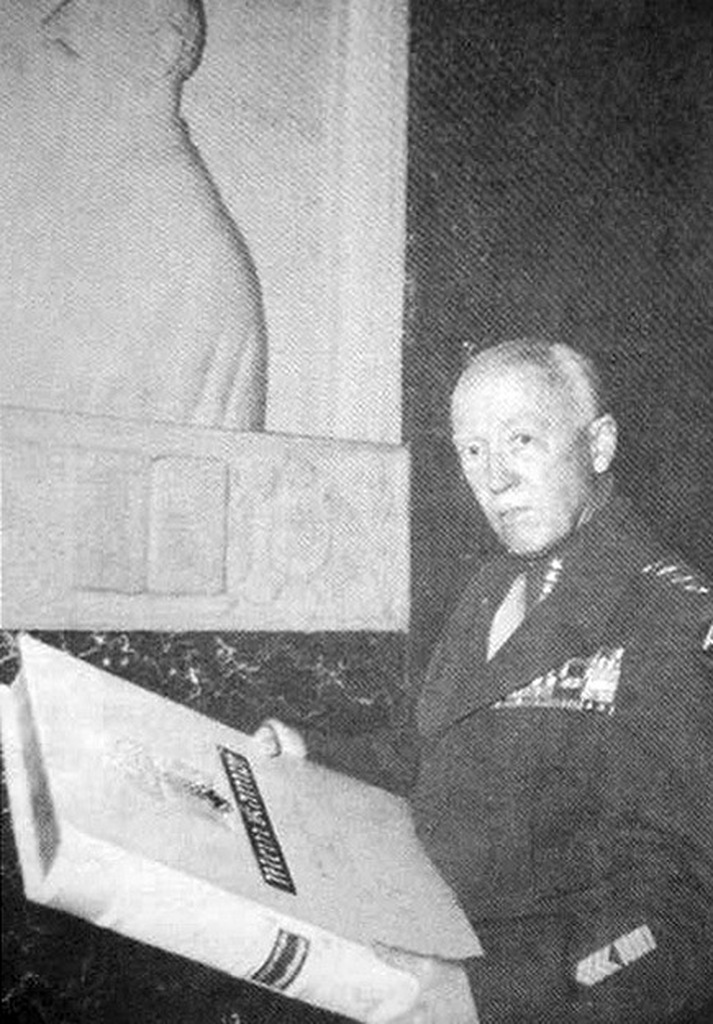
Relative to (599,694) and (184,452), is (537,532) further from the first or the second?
(184,452)

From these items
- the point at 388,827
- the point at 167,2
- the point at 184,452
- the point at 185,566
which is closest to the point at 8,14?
the point at 167,2

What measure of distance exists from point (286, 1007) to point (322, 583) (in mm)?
434

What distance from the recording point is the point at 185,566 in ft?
3.51

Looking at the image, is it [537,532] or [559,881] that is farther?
[537,532]

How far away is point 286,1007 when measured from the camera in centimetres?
102

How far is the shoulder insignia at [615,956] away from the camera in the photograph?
38.9 inches

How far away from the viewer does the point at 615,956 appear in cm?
99

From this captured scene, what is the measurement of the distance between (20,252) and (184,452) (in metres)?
0.26

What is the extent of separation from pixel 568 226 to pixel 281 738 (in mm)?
714

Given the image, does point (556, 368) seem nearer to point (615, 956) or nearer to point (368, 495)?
point (368, 495)

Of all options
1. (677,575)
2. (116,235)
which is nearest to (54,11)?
(116,235)

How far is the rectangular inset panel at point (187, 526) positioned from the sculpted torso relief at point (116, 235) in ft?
0.19

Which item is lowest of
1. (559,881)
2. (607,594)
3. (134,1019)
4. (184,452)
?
(134,1019)

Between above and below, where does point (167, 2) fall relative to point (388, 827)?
above
